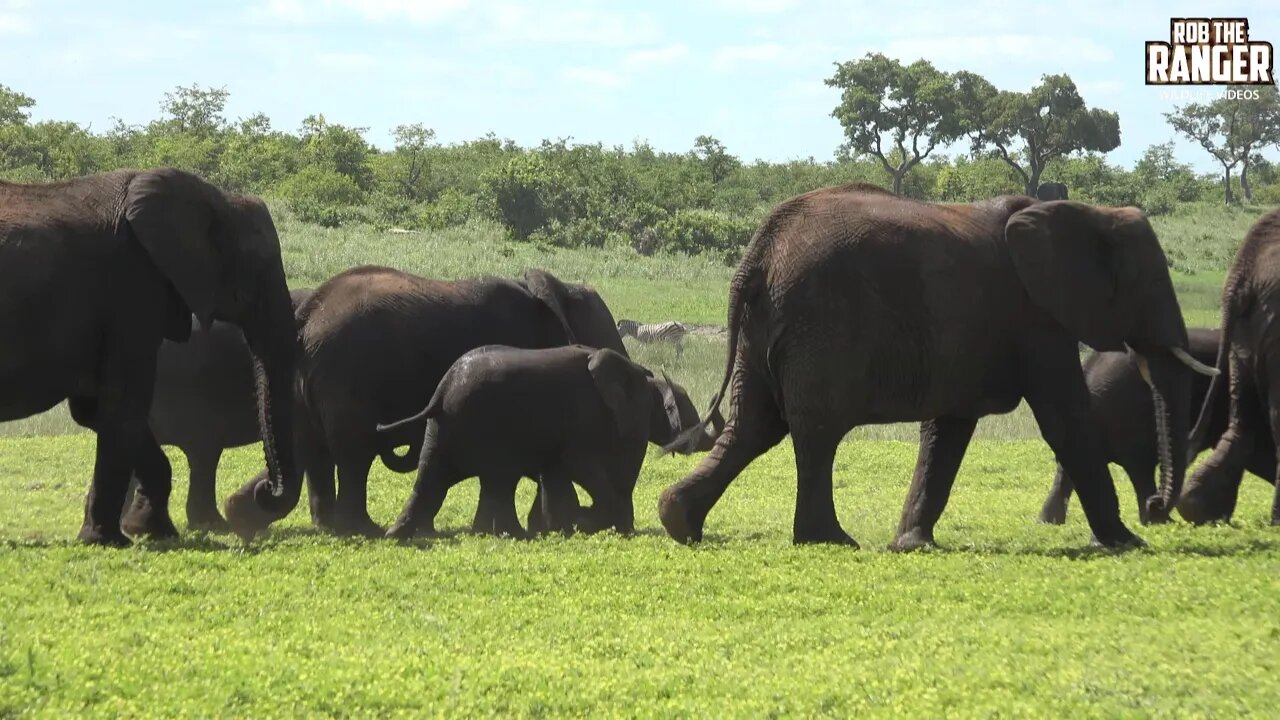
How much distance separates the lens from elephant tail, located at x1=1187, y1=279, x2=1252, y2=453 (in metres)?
14.7

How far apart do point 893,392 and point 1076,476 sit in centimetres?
136

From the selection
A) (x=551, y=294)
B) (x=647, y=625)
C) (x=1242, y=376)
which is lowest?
(x=647, y=625)

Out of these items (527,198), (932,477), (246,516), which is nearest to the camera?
(932,477)

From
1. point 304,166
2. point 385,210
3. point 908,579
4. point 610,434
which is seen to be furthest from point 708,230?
point 908,579

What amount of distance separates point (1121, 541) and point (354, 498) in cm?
582

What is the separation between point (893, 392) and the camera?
492 inches

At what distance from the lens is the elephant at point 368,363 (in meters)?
14.7

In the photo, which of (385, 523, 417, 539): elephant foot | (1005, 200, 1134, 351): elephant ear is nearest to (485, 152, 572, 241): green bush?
(385, 523, 417, 539): elephant foot

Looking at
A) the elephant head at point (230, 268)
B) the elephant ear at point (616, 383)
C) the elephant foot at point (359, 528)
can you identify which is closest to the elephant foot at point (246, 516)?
the elephant foot at point (359, 528)

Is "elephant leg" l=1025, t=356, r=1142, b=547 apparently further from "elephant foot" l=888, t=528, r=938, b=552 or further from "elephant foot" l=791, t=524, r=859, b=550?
"elephant foot" l=791, t=524, r=859, b=550

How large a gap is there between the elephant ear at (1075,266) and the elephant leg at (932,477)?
1.10 m

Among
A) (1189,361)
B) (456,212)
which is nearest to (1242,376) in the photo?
(1189,361)

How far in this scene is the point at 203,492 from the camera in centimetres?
1589

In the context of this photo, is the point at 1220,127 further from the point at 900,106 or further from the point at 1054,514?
the point at 1054,514
